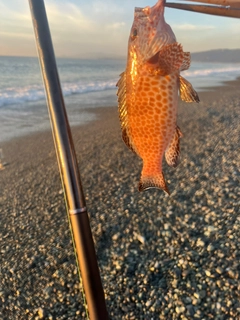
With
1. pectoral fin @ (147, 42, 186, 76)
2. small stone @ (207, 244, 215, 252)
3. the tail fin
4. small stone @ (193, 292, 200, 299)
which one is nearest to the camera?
pectoral fin @ (147, 42, 186, 76)

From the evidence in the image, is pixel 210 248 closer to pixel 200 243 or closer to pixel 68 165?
pixel 200 243

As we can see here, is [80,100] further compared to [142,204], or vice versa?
[80,100]

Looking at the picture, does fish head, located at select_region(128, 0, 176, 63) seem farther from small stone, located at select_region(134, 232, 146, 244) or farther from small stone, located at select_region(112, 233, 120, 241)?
small stone, located at select_region(112, 233, 120, 241)

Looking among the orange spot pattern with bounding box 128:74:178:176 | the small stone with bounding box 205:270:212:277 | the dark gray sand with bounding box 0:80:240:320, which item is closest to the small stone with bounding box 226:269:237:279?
the dark gray sand with bounding box 0:80:240:320

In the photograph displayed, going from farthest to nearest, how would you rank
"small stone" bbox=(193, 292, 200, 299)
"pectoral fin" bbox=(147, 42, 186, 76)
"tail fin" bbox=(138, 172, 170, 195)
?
"small stone" bbox=(193, 292, 200, 299) → "tail fin" bbox=(138, 172, 170, 195) → "pectoral fin" bbox=(147, 42, 186, 76)

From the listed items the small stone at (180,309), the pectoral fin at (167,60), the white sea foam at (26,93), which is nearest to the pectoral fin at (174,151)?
the pectoral fin at (167,60)

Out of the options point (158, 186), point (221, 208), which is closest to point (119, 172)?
point (221, 208)

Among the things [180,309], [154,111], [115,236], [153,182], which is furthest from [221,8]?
[115,236]

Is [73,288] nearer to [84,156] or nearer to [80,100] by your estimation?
[84,156]
